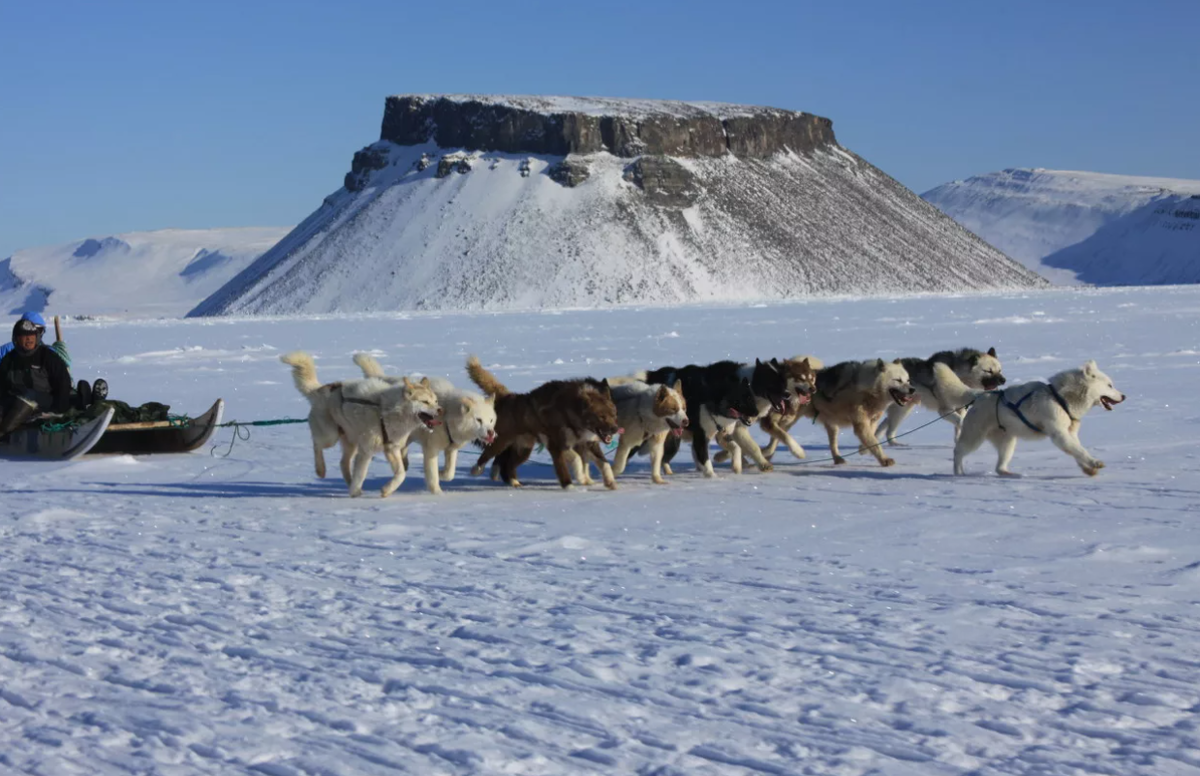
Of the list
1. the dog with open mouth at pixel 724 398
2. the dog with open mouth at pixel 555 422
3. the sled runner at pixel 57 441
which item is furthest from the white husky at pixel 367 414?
the sled runner at pixel 57 441

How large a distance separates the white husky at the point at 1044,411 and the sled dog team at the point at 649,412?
0.01 m

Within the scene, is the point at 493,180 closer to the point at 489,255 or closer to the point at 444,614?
the point at 489,255

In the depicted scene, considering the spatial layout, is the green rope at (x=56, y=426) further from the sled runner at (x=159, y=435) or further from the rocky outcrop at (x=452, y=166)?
the rocky outcrop at (x=452, y=166)

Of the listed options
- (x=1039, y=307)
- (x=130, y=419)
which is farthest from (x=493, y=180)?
(x=130, y=419)

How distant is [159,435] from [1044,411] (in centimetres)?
1021

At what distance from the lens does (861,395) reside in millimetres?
13680

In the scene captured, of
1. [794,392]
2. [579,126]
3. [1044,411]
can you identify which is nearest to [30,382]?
[794,392]

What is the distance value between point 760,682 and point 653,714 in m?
0.67

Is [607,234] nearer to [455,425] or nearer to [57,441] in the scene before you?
[57,441]

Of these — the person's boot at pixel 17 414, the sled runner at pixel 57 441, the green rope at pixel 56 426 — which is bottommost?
the sled runner at pixel 57 441

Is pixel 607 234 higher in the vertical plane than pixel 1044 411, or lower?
higher

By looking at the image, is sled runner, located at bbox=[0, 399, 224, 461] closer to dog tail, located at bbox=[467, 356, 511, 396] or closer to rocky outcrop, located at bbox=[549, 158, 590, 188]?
dog tail, located at bbox=[467, 356, 511, 396]

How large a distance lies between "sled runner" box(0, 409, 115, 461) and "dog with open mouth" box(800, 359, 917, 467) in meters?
7.84

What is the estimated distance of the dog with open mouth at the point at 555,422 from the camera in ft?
39.5
